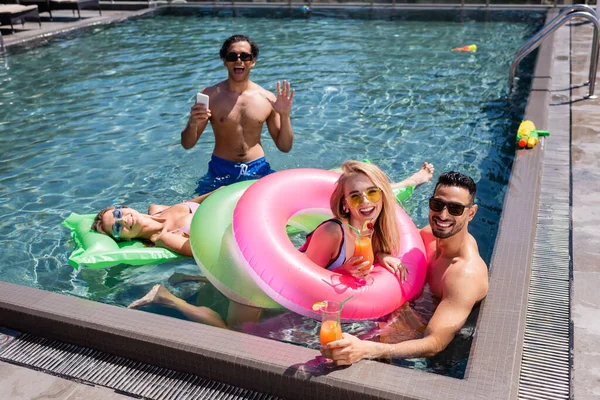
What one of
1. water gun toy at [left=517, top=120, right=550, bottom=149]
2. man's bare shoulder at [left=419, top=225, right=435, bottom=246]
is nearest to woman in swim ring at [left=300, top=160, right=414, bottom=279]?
man's bare shoulder at [left=419, top=225, right=435, bottom=246]

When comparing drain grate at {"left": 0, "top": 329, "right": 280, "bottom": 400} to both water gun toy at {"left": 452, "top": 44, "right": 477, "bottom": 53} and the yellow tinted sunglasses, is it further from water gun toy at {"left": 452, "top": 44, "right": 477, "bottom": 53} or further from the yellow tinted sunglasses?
water gun toy at {"left": 452, "top": 44, "right": 477, "bottom": 53}

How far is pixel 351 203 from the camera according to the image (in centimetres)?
337

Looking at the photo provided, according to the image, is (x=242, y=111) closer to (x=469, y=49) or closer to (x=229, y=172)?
(x=229, y=172)

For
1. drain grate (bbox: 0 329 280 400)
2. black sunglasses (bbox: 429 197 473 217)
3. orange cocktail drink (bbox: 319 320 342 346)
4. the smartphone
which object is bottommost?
drain grate (bbox: 0 329 280 400)

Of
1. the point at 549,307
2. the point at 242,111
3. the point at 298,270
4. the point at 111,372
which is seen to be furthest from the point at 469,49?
the point at 111,372

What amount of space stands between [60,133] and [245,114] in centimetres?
349

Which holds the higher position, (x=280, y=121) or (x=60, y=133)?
(x=280, y=121)

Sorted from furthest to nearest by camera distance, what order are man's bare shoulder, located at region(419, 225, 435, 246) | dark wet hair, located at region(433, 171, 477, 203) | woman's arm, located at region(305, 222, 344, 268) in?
man's bare shoulder, located at region(419, 225, 435, 246) < woman's arm, located at region(305, 222, 344, 268) < dark wet hair, located at region(433, 171, 477, 203)

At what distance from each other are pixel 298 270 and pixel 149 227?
1755 mm

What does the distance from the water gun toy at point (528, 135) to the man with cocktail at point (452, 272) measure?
2.51 meters

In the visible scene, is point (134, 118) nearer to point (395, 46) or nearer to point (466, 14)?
point (395, 46)

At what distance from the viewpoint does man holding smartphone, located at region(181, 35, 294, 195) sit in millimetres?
5199

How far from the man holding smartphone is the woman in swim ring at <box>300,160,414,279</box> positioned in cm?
182

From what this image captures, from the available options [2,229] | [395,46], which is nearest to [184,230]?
[2,229]
